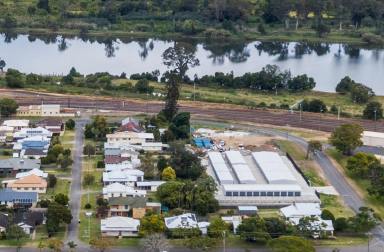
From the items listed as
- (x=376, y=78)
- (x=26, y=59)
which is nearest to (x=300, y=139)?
(x=376, y=78)

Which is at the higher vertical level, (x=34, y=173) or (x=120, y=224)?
(x=34, y=173)

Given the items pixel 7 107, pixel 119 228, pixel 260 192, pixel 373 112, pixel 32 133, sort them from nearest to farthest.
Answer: pixel 119 228
pixel 260 192
pixel 32 133
pixel 7 107
pixel 373 112

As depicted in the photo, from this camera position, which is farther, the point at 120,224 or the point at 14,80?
the point at 14,80

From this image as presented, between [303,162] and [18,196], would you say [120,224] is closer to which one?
[18,196]

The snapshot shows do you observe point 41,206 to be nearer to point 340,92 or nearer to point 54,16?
point 340,92

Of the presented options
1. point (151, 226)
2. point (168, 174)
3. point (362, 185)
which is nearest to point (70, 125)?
point (168, 174)

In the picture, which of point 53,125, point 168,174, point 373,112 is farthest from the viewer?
point 373,112

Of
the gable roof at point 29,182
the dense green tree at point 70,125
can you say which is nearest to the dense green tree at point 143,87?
the dense green tree at point 70,125
